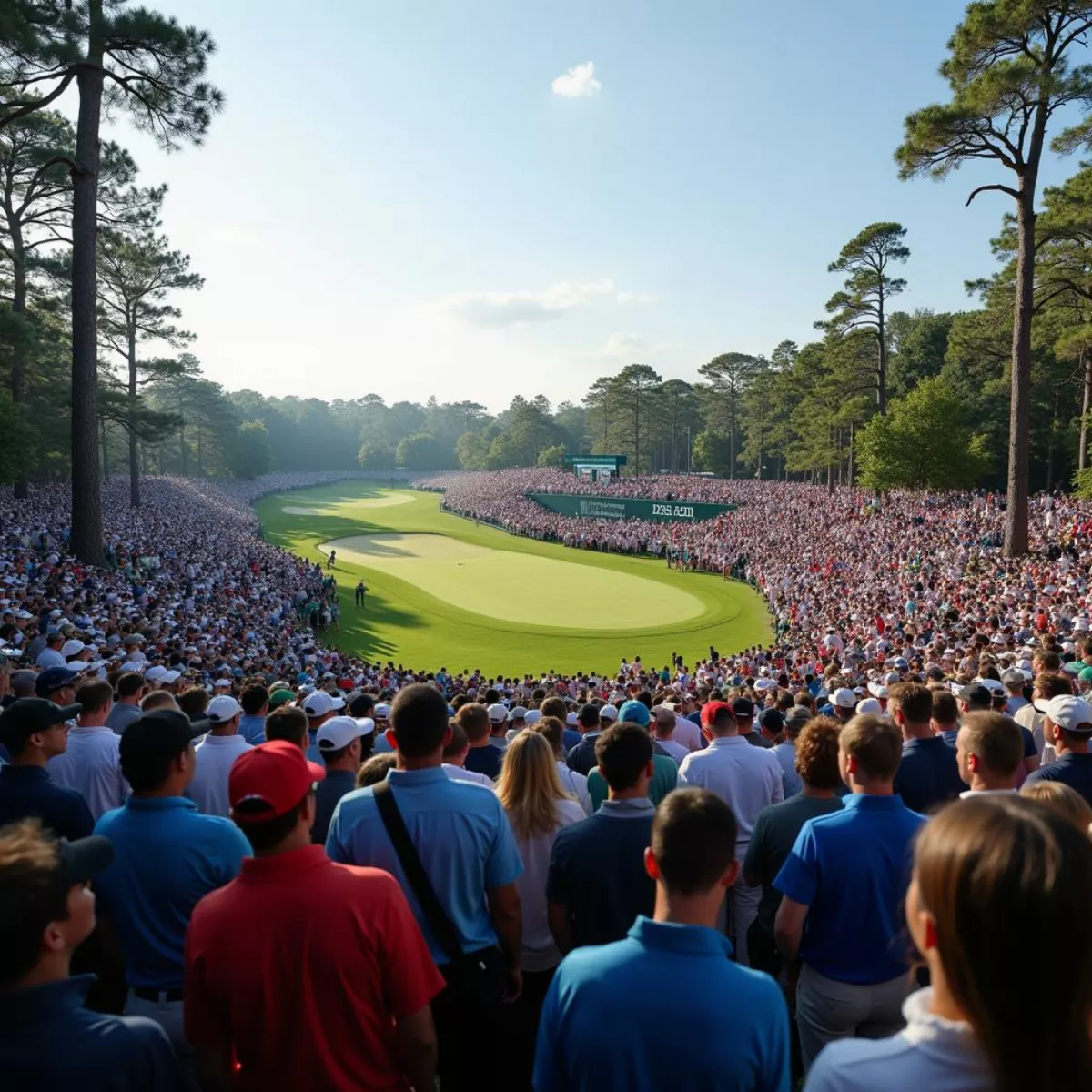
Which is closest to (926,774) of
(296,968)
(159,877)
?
(296,968)

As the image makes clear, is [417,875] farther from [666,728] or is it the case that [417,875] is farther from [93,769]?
[666,728]

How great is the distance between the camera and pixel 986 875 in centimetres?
152

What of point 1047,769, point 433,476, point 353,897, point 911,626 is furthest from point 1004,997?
point 433,476

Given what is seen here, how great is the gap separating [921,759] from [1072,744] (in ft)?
3.12

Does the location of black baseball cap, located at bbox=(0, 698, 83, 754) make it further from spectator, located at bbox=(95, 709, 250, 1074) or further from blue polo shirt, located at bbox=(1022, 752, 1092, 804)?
blue polo shirt, located at bbox=(1022, 752, 1092, 804)

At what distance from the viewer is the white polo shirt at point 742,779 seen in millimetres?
5281

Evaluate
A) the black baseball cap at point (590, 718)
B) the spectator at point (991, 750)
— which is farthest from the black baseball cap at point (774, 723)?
the spectator at point (991, 750)

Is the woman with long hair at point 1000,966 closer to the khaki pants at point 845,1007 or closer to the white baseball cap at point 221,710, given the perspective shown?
the khaki pants at point 845,1007

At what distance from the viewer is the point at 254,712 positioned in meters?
7.85

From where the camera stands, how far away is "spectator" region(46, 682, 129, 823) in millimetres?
5441

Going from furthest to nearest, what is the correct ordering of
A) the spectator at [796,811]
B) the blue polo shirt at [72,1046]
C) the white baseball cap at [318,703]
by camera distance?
1. the white baseball cap at [318,703]
2. the spectator at [796,811]
3. the blue polo shirt at [72,1046]

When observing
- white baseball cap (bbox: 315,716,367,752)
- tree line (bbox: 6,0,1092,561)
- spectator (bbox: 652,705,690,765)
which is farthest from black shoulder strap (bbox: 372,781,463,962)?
tree line (bbox: 6,0,1092,561)

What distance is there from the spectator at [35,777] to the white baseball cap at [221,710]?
1.18 meters

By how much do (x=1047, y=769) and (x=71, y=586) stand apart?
20569 millimetres
